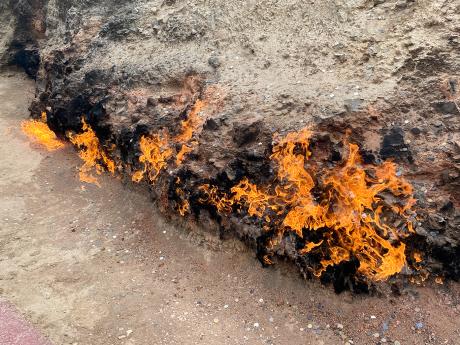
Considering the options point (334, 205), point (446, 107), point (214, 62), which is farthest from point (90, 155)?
point (446, 107)

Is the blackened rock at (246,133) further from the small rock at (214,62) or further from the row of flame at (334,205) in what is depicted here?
the small rock at (214,62)

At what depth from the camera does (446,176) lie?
578cm

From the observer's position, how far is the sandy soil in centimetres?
569

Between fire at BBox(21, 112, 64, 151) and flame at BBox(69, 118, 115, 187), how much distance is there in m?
0.62

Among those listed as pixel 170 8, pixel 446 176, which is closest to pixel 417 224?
pixel 446 176

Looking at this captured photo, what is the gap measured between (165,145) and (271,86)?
2098mm

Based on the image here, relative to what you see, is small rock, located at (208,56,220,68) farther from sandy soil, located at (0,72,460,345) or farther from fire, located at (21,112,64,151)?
fire, located at (21,112,64,151)

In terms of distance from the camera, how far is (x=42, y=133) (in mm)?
10945

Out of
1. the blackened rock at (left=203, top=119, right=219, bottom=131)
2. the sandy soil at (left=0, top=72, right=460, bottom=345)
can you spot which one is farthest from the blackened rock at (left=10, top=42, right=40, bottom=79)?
the blackened rock at (left=203, top=119, right=219, bottom=131)

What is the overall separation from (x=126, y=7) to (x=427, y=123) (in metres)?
7.13

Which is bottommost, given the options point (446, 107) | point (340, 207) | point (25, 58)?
point (340, 207)

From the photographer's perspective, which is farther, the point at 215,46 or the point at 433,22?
the point at 215,46

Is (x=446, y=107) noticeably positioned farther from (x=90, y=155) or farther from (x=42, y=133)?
(x=42, y=133)

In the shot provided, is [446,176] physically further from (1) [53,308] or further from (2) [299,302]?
(1) [53,308]
